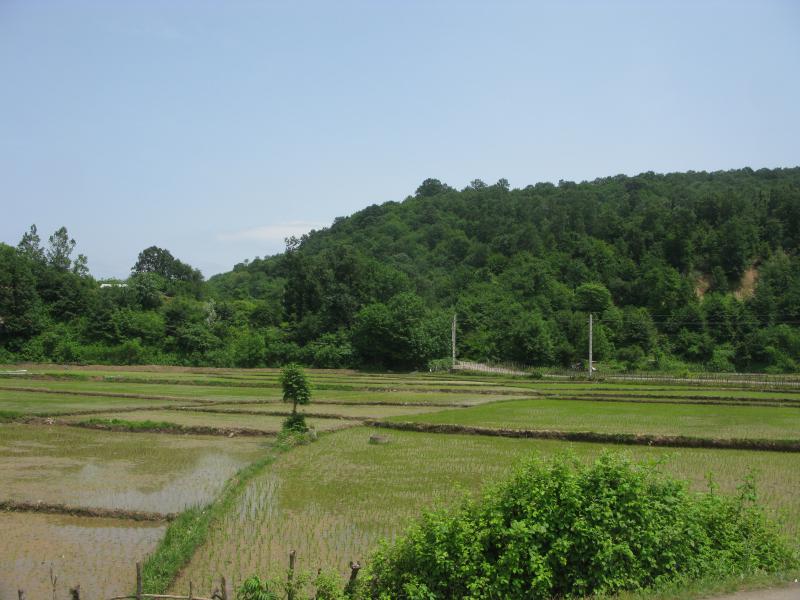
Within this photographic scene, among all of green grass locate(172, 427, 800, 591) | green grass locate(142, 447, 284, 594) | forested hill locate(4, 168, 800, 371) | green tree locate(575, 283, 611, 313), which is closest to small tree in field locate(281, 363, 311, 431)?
green grass locate(172, 427, 800, 591)

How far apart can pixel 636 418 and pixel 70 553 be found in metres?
19.6

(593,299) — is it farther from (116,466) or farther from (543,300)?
(116,466)

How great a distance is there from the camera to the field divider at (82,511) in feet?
38.1

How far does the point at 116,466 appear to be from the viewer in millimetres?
16047

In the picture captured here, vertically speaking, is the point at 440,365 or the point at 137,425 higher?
the point at 440,365

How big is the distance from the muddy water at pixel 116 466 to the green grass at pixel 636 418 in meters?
7.73

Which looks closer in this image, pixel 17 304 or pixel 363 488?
pixel 363 488

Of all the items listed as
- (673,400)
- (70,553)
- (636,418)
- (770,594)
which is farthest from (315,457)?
(673,400)

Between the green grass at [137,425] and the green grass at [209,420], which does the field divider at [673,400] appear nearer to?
the green grass at [209,420]

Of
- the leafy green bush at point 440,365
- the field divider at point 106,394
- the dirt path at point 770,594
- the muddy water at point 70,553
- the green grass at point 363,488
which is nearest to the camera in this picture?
the dirt path at point 770,594

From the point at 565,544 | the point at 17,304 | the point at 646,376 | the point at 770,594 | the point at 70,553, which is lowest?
the point at 70,553

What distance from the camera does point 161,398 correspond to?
31625mm

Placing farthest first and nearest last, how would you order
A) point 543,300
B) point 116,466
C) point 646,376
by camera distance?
1. point 543,300
2. point 646,376
3. point 116,466

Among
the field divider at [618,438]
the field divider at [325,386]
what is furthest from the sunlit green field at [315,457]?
the field divider at [325,386]
